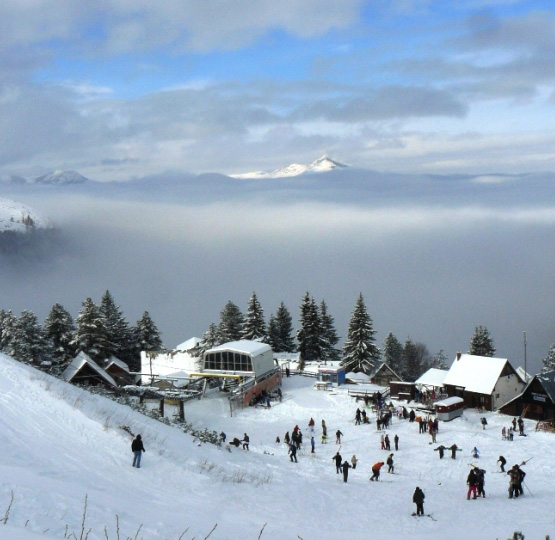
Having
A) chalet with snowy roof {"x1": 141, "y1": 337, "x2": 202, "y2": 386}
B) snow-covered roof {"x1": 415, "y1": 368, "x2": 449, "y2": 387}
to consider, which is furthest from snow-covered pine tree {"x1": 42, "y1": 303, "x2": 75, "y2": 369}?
snow-covered roof {"x1": 415, "y1": 368, "x2": 449, "y2": 387}

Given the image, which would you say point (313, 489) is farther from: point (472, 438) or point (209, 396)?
point (209, 396)

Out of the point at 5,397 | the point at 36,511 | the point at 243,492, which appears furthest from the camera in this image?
the point at 5,397

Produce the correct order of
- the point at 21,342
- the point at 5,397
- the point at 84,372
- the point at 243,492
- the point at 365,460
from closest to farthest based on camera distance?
the point at 243,492
the point at 5,397
the point at 365,460
the point at 84,372
the point at 21,342

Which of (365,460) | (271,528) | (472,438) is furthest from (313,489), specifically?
(472,438)

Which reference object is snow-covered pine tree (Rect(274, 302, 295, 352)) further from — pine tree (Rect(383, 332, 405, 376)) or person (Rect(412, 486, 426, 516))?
person (Rect(412, 486, 426, 516))

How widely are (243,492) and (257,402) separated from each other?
23.4m

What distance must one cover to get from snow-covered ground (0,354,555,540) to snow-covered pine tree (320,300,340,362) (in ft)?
117

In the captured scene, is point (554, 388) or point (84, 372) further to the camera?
point (84, 372)

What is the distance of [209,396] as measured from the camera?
123 ft

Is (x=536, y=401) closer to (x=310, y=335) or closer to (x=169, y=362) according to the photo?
(x=310, y=335)

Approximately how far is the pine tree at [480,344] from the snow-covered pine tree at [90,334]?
39.7 meters

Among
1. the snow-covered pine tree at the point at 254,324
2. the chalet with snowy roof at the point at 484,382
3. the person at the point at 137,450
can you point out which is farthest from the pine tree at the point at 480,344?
the person at the point at 137,450

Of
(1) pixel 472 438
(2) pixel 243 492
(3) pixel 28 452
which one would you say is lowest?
(1) pixel 472 438

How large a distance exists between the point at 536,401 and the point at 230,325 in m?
36.7
